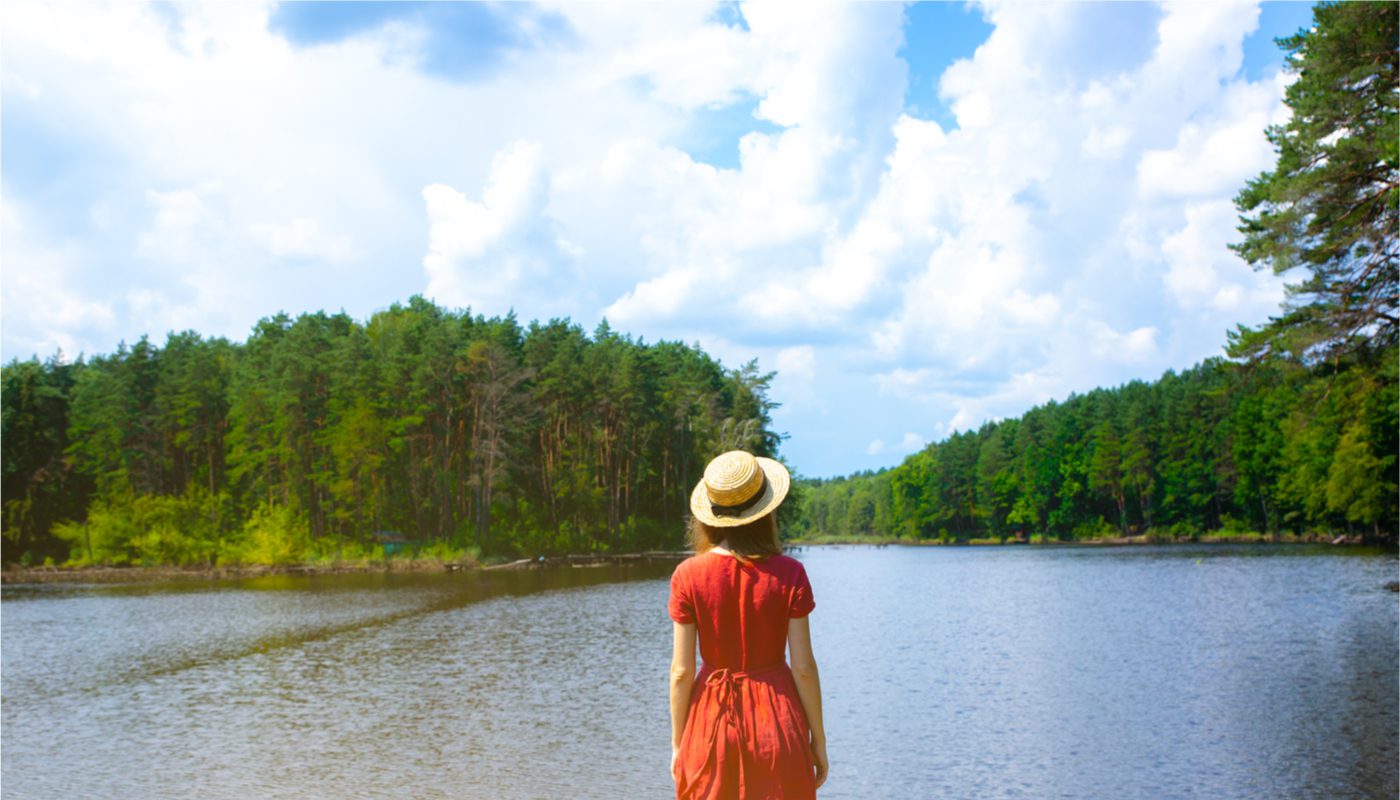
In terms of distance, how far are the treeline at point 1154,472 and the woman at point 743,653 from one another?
86.2 ft

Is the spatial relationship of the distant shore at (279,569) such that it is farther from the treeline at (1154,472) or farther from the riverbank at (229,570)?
the treeline at (1154,472)

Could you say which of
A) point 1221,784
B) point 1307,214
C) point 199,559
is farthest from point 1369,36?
point 199,559

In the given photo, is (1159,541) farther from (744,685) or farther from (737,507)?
(737,507)

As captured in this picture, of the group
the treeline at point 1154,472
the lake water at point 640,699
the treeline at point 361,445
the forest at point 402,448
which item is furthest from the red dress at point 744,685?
the treeline at point 361,445

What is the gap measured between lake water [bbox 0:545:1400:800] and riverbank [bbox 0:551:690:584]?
2151 centimetres

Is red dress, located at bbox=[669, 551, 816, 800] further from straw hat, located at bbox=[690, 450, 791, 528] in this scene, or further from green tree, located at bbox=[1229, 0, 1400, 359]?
green tree, located at bbox=[1229, 0, 1400, 359]

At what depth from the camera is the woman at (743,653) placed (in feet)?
11.5

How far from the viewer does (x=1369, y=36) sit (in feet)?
61.6

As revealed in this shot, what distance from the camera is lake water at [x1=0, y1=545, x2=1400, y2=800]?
10.3m

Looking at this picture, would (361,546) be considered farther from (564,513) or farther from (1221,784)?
(1221,784)

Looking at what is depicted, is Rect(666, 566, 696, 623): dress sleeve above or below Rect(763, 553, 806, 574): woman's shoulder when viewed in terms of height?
below

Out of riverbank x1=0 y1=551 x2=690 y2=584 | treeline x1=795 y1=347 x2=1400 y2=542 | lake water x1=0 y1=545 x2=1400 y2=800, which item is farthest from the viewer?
treeline x1=795 y1=347 x2=1400 y2=542

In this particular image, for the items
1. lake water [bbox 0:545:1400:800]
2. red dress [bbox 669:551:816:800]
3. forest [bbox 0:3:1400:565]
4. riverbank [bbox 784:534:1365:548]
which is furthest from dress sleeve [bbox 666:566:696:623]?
riverbank [bbox 784:534:1365:548]

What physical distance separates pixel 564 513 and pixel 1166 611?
145 feet
